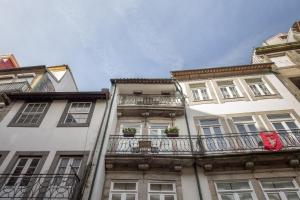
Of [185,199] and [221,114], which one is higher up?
[221,114]

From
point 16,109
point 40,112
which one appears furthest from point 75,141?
point 16,109

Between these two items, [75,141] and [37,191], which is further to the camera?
[75,141]

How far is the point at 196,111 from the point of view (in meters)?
13.1

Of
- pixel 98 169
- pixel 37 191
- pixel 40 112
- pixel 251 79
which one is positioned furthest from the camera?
pixel 251 79

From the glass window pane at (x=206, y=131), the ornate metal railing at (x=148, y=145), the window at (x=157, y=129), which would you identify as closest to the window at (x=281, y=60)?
the glass window pane at (x=206, y=131)

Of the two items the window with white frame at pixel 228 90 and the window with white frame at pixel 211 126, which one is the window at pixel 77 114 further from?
the window with white frame at pixel 228 90

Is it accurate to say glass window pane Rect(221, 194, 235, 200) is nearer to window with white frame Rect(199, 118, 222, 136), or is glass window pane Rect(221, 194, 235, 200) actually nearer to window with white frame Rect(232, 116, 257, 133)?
window with white frame Rect(199, 118, 222, 136)

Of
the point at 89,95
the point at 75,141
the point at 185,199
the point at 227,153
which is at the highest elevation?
the point at 89,95

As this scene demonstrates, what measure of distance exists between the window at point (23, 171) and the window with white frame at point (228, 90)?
10.3 m

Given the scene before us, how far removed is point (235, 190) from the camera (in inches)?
362

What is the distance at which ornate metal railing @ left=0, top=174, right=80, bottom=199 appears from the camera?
8422 mm

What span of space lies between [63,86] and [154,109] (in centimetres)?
1047

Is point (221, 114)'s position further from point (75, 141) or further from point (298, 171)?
point (75, 141)

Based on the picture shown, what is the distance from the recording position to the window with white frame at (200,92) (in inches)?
562
